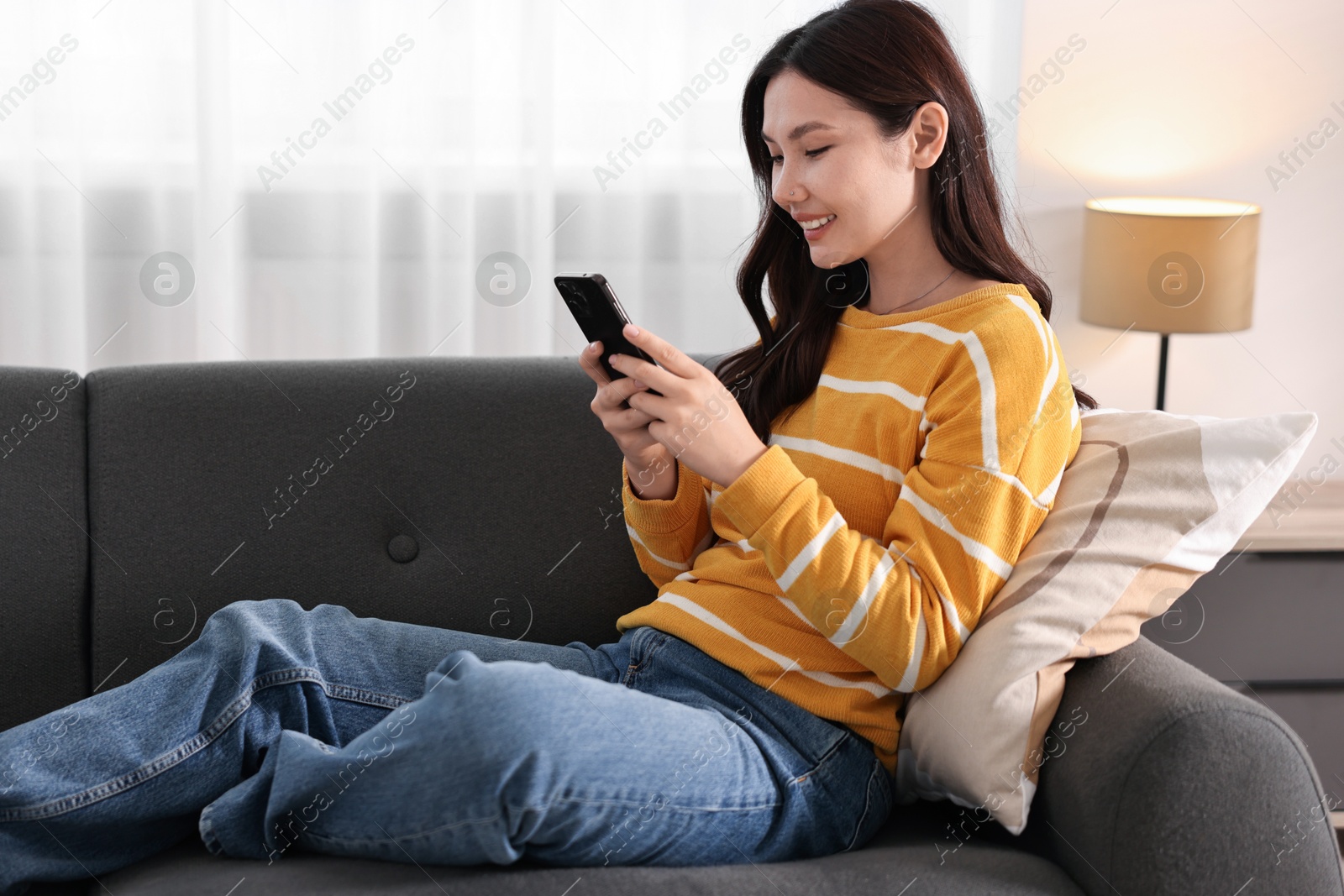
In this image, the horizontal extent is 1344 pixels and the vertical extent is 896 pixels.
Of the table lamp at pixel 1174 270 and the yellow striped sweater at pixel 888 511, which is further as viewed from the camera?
the table lamp at pixel 1174 270

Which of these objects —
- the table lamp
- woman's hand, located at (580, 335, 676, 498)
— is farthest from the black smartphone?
the table lamp

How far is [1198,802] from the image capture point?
90 cm

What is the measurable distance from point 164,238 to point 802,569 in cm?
143

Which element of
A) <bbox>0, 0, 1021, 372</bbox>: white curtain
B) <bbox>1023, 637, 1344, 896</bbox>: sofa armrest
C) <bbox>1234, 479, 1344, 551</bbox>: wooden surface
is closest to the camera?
<bbox>1023, 637, 1344, 896</bbox>: sofa armrest

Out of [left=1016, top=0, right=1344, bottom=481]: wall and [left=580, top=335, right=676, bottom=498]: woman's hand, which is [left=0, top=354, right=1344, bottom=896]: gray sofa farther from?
[left=1016, top=0, right=1344, bottom=481]: wall

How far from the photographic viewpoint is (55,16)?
1.88 m

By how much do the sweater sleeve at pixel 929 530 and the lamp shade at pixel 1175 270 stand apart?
1029mm

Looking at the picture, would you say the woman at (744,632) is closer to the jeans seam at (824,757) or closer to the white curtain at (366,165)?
the jeans seam at (824,757)

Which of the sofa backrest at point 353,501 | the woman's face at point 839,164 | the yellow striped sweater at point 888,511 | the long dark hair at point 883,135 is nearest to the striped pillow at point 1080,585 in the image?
the yellow striped sweater at point 888,511

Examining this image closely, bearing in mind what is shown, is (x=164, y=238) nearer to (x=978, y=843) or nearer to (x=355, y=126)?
(x=355, y=126)

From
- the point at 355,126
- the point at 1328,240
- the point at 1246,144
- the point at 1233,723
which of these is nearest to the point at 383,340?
the point at 355,126

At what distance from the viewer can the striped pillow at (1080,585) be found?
1.00 meters

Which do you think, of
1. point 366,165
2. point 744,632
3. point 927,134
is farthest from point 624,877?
point 366,165

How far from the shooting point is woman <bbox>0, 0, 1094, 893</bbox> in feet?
3.05
